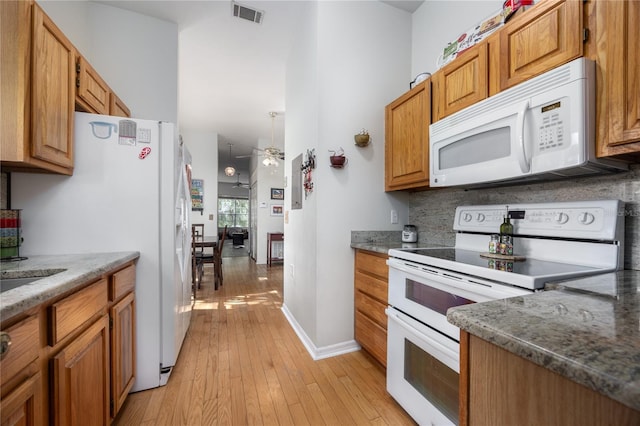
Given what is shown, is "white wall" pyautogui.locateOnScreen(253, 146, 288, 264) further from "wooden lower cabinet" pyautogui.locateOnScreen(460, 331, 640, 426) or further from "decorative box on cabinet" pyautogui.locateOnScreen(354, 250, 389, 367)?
"wooden lower cabinet" pyautogui.locateOnScreen(460, 331, 640, 426)

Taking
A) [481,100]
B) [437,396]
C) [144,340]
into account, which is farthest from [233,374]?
[481,100]

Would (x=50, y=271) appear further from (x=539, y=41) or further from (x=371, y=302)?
(x=539, y=41)

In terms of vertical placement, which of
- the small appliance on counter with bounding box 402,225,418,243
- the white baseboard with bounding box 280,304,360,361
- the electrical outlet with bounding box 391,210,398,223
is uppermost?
the electrical outlet with bounding box 391,210,398,223

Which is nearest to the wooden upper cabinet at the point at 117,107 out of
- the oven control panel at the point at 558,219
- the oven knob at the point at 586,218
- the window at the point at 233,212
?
the oven control panel at the point at 558,219

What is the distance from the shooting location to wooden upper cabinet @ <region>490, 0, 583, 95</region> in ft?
3.60

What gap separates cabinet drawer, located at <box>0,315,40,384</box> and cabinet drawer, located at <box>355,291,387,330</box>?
1658 millimetres

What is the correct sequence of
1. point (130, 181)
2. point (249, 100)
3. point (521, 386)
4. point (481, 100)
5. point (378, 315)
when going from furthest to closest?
point (249, 100) < point (378, 315) < point (130, 181) < point (481, 100) < point (521, 386)

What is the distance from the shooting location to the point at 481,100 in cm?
146

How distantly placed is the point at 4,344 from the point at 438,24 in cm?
296

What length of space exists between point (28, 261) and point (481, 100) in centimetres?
251

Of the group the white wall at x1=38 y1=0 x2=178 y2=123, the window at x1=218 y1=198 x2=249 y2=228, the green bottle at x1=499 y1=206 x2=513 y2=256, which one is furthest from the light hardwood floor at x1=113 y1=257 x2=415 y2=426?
the window at x1=218 y1=198 x2=249 y2=228

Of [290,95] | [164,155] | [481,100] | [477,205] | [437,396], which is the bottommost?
[437,396]

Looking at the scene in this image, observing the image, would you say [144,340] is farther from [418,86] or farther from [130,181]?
[418,86]

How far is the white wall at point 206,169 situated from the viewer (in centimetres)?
593
